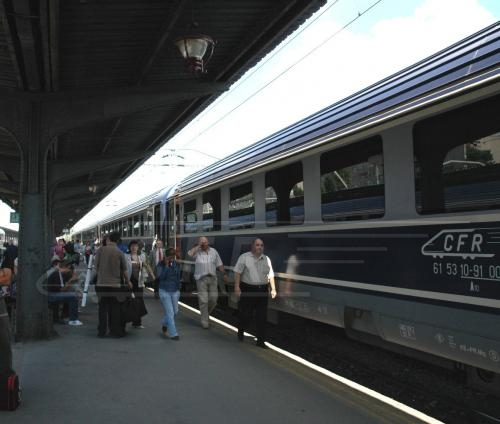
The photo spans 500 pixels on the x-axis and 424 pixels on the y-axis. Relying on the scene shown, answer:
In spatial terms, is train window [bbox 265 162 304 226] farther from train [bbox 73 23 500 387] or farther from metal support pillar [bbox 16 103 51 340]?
metal support pillar [bbox 16 103 51 340]

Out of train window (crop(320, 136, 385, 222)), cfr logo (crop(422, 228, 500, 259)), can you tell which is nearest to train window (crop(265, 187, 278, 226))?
train window (crop(320, 136, 385, 222))

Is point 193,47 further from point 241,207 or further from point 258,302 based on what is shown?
point 258,302

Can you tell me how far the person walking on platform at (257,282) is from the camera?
8312 mm

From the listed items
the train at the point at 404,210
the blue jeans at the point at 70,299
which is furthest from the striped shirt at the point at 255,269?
the blue jeans at the point at 70,299

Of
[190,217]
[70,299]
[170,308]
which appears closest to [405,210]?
[170,308]

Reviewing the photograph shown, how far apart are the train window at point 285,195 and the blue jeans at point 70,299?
3999 millimetres

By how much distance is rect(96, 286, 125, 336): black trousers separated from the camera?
9161 millimetres

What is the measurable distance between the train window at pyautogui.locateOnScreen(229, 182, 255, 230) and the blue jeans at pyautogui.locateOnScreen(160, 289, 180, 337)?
1.70 metres

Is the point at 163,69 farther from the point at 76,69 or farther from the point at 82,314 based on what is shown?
the point at 82,314

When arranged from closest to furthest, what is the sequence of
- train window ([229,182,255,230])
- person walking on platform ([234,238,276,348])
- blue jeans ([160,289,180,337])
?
1. person walking on platform ([234,238,276,348])
2. blue jeans ([160,289,180,337])
3. train window ([229,182,255,230])

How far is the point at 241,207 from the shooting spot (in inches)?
400

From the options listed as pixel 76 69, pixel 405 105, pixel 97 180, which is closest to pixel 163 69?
pixel 76 69

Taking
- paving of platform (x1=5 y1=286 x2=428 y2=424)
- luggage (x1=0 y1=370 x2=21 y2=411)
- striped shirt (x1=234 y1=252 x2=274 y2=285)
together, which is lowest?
paving of platform (x1=5 y1=286 x2=428 y2=424)

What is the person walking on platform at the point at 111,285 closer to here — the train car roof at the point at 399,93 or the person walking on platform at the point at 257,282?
the person walking on platform at the point at 257,282
